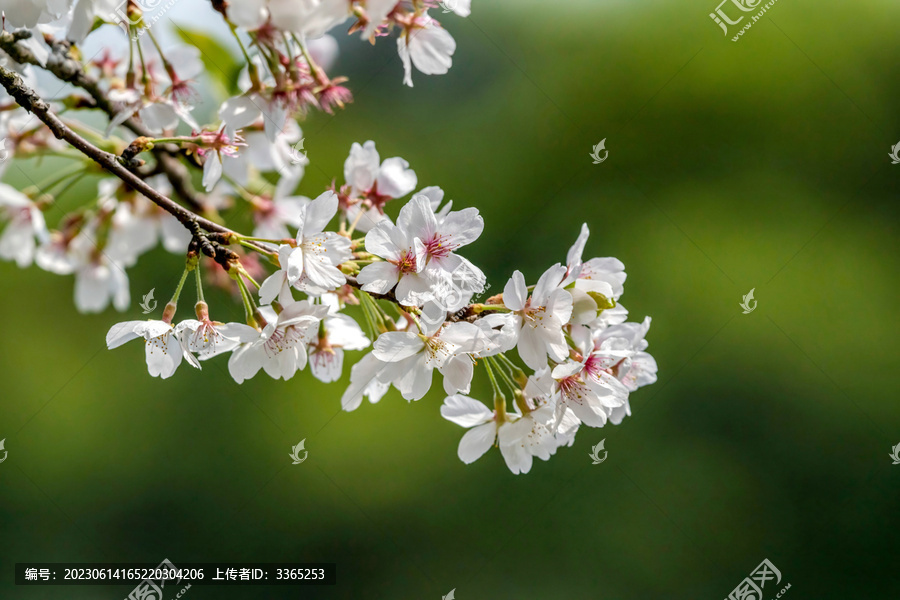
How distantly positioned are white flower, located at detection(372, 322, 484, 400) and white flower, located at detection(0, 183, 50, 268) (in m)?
0.83

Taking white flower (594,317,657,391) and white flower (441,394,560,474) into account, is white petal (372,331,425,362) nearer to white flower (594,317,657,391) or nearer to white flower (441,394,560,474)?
white flower (441,394,560,474)

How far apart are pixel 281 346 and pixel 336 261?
0.12m

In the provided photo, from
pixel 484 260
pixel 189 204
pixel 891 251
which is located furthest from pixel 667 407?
pixel 189 204

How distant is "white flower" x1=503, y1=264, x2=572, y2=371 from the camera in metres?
0.66

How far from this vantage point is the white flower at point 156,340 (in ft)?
2.17

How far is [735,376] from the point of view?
540 cm

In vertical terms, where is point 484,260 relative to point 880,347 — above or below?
above

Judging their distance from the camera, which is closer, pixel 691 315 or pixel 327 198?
pixel 327 198

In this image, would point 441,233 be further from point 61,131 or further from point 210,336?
point 61,131

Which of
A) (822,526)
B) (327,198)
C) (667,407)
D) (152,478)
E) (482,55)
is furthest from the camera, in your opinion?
(482,55)

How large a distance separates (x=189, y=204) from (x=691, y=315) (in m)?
5.23

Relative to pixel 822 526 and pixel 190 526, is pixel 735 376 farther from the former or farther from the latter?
pixel 190 526

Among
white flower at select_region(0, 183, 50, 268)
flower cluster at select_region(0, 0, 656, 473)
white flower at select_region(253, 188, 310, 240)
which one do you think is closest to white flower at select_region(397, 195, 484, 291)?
flower cluster at select_region(0, 0, 656, 473)

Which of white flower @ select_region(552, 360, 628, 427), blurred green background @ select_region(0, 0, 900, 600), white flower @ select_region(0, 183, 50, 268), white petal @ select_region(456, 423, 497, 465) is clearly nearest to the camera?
white flower @ select_region(552, 360, 628, 427)
